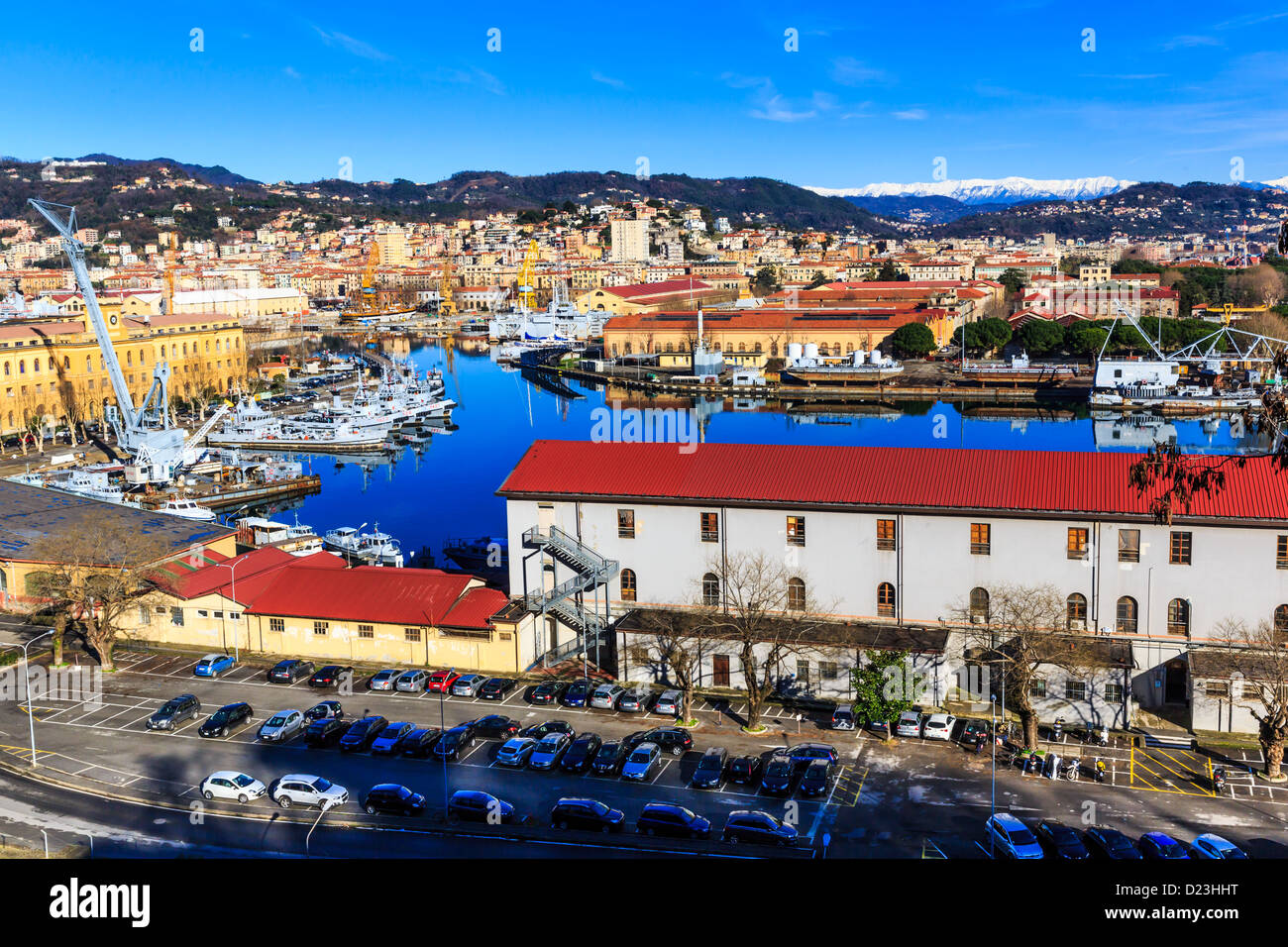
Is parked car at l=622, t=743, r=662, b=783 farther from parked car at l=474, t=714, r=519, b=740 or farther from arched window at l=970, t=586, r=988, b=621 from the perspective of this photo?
arched window at l=970, t=586, r=988, b=621

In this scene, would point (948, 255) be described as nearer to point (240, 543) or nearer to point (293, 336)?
point (293, 336)

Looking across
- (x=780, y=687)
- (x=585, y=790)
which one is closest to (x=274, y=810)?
(x=585, y=790)

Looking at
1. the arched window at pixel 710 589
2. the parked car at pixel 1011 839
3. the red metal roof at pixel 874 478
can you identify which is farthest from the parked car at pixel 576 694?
the parked car at pixel 1011 839

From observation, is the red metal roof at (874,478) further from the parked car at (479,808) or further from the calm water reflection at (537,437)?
the calm water reflection at (537,437)

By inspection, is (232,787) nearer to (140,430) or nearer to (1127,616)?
(1127,616)

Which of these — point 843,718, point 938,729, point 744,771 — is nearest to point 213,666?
point 744,771

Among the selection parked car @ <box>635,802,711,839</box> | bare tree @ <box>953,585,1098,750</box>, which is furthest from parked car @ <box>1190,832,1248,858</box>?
parked car @ <box>635,802,711,839</box>
